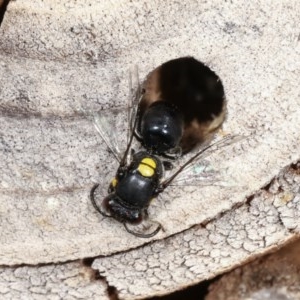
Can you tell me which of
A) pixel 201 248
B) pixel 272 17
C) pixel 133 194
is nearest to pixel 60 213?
Answer: pixel 133 194

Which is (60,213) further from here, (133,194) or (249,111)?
(249,111)

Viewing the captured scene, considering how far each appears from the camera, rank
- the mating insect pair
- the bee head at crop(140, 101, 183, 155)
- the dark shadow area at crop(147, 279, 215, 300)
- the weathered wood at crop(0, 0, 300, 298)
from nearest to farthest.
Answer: the weathered wood at crop(0, 0, 300, 298), the mating insect pair, the bee head at crop(140, 101, 183, 155), the dark shadow area at crop(147, 279, 215, 300)

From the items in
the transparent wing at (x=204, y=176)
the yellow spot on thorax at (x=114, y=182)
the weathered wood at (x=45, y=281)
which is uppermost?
the transparent wing at (x=204, y=176)

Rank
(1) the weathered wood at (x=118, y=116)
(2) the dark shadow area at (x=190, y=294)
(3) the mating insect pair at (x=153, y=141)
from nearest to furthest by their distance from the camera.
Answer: (1) the weathered wood at (x=118, y=116), (3) the mating insect pair at (x=153, y=141), (2) the dark shadow area at (x=190, y=294)

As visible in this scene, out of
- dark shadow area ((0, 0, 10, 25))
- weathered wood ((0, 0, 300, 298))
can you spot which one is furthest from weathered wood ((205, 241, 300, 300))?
dark shadow area ((0, 0, 10, 25))

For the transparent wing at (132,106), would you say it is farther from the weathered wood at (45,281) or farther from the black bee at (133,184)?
the weathered wood at (45,281)

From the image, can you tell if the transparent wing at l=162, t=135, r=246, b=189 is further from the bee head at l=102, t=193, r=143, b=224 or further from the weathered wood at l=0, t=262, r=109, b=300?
the weathered wood at l=0, t=262, r=109, b=300

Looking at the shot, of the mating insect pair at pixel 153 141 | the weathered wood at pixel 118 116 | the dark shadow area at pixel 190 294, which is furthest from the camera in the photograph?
the dark shadow area at pixel 190 294

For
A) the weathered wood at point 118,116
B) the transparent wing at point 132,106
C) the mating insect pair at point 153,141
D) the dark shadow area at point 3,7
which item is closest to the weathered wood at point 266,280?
the weathered wood at point 118,116
